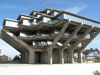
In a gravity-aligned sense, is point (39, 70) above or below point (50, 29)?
below

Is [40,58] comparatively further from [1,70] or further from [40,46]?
[1,70]

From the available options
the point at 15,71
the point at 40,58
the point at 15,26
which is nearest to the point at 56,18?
the point at 15,26

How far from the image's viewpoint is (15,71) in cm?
1479

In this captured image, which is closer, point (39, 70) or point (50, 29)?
point (39, 70)

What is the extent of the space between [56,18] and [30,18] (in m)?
9.54

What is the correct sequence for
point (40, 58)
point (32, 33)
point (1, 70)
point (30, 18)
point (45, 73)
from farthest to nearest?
point (40, 58), point (32, 33), point (30, 18), point (45, 73), point (1, 70)

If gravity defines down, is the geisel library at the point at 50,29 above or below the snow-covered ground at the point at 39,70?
above

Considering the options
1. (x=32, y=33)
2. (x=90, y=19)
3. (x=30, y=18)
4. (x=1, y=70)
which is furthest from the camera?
(x=32, y=33)

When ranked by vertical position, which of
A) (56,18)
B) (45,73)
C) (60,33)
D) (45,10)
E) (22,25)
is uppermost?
(45,10)

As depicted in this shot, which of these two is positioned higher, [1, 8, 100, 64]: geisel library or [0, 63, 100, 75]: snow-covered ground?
[1, 8, 100, 64]: geisel library

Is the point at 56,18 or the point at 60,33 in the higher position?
the point at 56,18

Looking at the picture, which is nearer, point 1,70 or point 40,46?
point 1,70

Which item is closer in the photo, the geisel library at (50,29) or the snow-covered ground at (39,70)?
the snow-covered ground at (39,70)

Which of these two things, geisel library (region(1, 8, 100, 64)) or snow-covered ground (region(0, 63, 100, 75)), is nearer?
snow-covered ground (region(0, 63, 100, 75))
